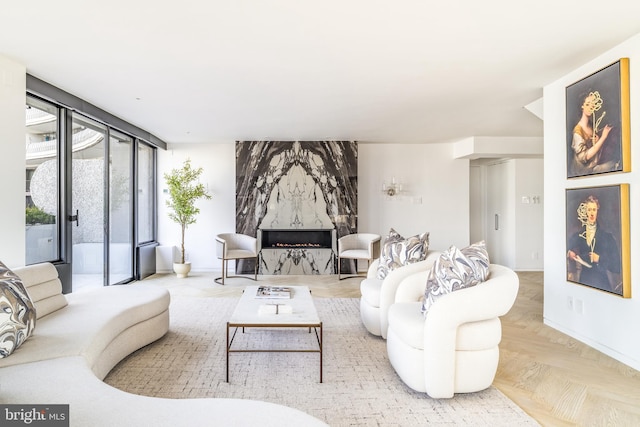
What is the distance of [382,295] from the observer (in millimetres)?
3250

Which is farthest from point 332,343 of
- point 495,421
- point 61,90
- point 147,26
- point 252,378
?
point 61,90

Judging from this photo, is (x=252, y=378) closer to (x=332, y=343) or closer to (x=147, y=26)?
(x=332, y=343)

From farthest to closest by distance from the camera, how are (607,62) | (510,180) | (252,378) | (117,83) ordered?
(510,180), (117,83), (607,62), (252,378)

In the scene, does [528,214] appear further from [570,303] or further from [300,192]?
[300,192]

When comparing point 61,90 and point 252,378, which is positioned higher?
point 61,90

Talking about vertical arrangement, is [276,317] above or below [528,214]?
below

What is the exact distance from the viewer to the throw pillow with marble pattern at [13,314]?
6.34ft

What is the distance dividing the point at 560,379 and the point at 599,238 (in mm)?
1296

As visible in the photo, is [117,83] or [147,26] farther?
[117,83]

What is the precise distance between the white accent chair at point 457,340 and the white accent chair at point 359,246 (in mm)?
3822

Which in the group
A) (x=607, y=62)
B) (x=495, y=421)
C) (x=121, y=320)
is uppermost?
(x=607, y=62)

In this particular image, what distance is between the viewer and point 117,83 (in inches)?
151

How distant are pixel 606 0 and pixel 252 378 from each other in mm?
3420

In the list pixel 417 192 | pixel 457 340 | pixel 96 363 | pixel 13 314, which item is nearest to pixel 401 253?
pixel 457 340
